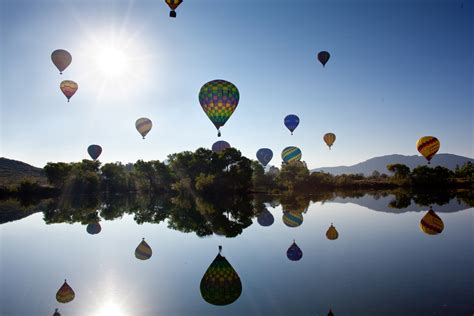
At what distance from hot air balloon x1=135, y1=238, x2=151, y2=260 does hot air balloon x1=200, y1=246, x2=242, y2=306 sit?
130 inches

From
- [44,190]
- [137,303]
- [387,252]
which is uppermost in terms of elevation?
[44,190]

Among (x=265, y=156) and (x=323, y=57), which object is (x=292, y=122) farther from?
(x=265, y=156)

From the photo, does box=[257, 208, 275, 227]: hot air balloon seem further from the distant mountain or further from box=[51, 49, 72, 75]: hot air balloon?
the distant mountain

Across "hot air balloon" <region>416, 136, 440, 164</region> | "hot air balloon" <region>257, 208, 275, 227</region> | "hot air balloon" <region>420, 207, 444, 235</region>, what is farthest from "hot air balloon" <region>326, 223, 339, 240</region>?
"hot air balloon" <region>416, 136, 440, 164</region>

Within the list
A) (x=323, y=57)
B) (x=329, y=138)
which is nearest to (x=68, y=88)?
(x=323, y=57)

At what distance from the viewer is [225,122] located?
1325 inches

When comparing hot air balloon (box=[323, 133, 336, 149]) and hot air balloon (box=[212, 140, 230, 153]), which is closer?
hot air balloon (box=[323, 133, 336, 149])

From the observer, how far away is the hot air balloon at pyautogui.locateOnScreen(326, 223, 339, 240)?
664 inches

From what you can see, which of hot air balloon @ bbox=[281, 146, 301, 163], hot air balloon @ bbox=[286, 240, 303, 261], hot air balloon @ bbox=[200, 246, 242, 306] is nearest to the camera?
hot air balloon @ bbox=[200, 246, 242, 306]

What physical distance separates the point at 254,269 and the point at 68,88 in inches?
1568

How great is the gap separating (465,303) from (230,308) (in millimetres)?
5661

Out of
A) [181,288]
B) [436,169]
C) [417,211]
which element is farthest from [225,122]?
[436,169]

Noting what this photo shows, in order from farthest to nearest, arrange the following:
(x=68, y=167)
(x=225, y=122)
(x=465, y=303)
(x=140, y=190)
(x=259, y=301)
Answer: (x=140, y=190) → (x=68, y=167) → (x=225, y=122) → (x=259, y=301) → (x=465, y=303)

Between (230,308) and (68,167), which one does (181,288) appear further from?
(68,167)
